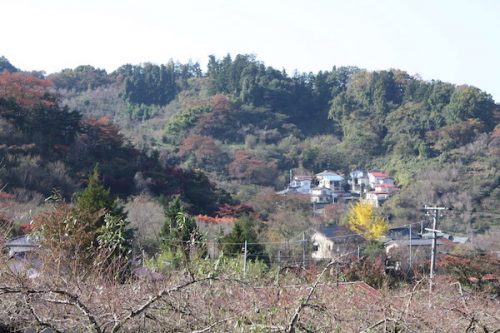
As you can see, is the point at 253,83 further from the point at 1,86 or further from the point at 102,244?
the point at 102,244

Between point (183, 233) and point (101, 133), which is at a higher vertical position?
point (183, 233)

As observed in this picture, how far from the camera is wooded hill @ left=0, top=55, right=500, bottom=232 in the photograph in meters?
24.6

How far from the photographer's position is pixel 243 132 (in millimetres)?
46250

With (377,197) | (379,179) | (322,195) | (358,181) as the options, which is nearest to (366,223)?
(377,197)

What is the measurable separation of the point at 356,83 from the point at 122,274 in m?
47.1

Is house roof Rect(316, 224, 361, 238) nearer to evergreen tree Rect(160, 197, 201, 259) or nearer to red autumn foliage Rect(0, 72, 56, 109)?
red autumn foliage Rect(0, 72, 56, 109)

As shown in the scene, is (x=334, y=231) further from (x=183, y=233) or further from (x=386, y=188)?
(x=183, y=233)

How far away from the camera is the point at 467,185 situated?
34.4 meters

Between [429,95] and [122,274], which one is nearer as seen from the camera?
[122,274]

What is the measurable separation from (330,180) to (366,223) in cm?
1356

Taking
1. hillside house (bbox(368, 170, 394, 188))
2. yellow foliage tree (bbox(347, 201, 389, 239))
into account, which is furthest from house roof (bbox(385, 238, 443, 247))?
hillside house (bbox(368, 170, 394, 188))

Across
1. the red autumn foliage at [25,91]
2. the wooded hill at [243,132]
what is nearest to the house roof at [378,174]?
A: the wooded hill at [243,132]

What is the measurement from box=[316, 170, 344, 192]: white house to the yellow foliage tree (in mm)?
12139

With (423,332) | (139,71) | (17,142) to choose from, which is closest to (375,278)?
(423,332)
